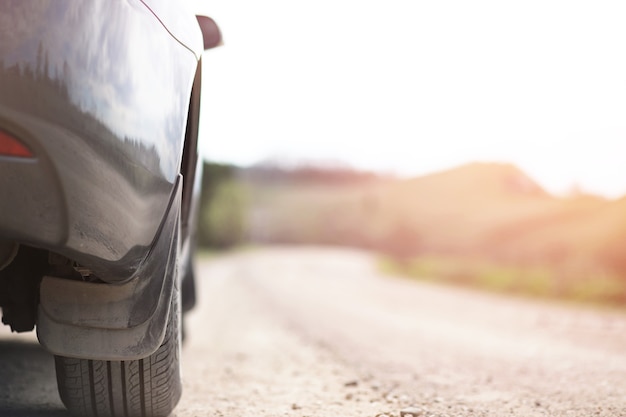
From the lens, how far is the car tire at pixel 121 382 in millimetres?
2201

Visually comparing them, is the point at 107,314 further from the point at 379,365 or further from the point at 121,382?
the point at 379,365

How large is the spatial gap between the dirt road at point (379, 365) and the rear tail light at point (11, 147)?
134 cm

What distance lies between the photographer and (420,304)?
10.3m

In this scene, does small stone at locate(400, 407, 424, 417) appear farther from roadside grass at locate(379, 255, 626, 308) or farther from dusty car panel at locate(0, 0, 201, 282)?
roadside grass at locate(379, 255, 626, 308)

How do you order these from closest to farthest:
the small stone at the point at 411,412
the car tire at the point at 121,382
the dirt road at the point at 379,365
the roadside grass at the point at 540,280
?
the car tire at the point at 121,382, the small stone at the point at 411,412, the dirt road at the point at 379,365, the roadside grass at the point at 540,280

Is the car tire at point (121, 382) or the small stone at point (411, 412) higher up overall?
the car tire at point (121, 382)

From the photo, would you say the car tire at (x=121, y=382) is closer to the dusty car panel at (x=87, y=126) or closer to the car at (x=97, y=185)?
the car at (x=97, y=185)

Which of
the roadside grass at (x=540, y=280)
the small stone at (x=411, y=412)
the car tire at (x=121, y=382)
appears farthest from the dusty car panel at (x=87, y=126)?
the roadside grass at (x=540, y=280)

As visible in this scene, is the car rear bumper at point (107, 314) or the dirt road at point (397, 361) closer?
the car rear bumper at point (107, 314)

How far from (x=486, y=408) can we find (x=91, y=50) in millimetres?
2311

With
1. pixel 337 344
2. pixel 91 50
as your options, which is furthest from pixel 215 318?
pixel 91 50

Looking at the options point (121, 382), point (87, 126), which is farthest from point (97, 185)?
point (121, 382)

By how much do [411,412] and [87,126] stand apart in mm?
1891

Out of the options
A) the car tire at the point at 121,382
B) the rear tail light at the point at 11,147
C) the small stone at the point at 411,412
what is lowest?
the small stone at the point at 411,412
